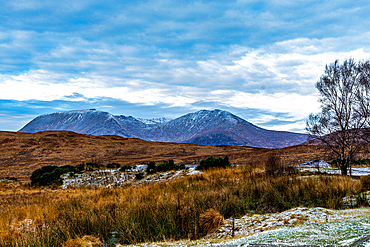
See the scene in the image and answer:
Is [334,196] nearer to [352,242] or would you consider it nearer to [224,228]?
[224,228]

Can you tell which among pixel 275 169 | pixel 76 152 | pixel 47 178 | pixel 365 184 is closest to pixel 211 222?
pixel 365 184

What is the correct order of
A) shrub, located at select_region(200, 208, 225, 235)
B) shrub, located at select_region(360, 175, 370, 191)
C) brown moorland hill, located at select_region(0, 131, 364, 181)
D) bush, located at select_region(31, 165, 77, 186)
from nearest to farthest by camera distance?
1. shrub, located at select_region(200, 208, 225, 235)
2. shrub, located at select_region(360, 175, 370, 191)
3. bush, located at select_region(31, 165, 77, 186)
4. brown moorland hill, located at select_region(0, 131, 364, 181)

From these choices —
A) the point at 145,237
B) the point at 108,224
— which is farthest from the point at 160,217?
the point at 108,224

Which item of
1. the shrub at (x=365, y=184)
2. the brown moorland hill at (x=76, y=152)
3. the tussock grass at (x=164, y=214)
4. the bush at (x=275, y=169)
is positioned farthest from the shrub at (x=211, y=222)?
the brown moorland hill at (x=76, y=152)

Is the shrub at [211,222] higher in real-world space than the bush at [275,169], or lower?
lower

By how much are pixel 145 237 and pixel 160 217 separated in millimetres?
660

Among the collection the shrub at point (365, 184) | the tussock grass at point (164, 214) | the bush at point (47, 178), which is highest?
the shrub at point (365, 184)

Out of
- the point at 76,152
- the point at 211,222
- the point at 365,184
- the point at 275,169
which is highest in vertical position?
the point at 275,169

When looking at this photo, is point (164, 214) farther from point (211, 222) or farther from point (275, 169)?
point (275, 169)

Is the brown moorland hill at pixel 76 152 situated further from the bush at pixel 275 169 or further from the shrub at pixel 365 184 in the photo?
the shrub at pixel 365 184

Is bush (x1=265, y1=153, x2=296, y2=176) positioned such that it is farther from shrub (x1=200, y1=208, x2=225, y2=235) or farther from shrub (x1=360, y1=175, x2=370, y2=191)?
shrub (x1=200, y1=208, x2=225, y2=235)

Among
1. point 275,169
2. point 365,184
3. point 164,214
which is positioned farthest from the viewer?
point 275,169

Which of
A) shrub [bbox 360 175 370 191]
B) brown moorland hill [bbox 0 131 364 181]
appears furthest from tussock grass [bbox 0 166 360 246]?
brown moorland hill [bbox 0 131 364 181]

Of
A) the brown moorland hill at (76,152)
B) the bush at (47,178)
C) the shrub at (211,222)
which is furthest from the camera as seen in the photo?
the brown moorland hill at (76,152)
